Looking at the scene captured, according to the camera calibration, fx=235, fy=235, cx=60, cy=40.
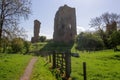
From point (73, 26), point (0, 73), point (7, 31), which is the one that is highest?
point (73, 26)

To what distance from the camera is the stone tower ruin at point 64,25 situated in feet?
299

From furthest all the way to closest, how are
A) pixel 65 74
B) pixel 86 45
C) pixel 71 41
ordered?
1. pixel 71 41
2. pixel 86 45
3. pixel 65 74


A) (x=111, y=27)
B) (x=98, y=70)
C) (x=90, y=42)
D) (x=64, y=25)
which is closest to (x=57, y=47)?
(x=90, y=42)

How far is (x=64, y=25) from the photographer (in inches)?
3627

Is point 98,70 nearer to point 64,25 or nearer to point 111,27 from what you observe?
point 111,27

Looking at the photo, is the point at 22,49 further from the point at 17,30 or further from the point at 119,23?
the point at 119,23

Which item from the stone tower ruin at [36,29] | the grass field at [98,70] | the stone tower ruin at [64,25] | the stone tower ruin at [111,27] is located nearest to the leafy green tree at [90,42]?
the stone tower ruin at [111,27]

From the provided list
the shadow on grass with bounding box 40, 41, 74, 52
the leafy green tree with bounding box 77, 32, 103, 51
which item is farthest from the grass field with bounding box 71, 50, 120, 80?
the leafy green tree with bounding box 77, 32, 103, 51

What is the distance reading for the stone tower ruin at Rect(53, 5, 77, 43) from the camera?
91.2 metres

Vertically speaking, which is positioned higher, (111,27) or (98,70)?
(111,27)

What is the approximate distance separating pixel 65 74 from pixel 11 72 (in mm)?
4994

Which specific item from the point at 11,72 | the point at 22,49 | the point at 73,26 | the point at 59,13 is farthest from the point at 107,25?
the point at 11,72

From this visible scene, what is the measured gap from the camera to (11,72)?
19.6 meters

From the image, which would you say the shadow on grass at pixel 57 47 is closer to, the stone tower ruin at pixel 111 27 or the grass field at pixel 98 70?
the stone tower ruin at pixel 111 27
